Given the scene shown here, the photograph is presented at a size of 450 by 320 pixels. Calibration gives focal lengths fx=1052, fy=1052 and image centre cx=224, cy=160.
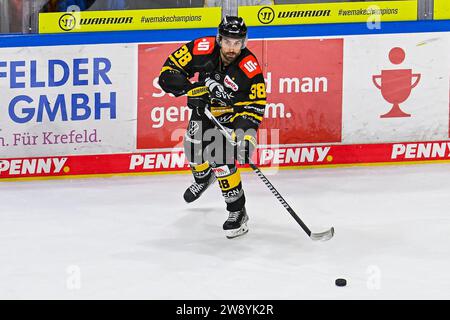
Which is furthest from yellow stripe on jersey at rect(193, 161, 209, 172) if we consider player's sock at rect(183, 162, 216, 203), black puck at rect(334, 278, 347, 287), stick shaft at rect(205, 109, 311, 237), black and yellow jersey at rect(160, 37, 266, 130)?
black puck at rect(334, 278, 347, 287)

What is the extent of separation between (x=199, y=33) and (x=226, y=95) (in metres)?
1.75

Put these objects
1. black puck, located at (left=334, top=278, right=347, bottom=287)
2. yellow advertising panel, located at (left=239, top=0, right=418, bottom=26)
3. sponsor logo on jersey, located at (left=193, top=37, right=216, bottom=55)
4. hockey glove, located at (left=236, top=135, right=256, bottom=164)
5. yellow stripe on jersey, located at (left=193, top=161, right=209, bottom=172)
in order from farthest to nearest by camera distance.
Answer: yellow advertising panel, located at (left=239, top=0, right=418, bottom=26)
yellow stripe on jersey, located at (left=193, top=161, right=209, bottom=172)
sponsor logo on jersey, located at (left=193, top=37, right=216, bottom=55)
hockey glove, located at (left=236, top=135, right=256, bottom=164)
black puck, located at (left=334, top=278, right=347, bottom=287)

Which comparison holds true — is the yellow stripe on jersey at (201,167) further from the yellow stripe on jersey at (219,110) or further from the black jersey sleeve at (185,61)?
the black jersey sleeve at (185,61)

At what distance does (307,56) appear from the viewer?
8.44 meters

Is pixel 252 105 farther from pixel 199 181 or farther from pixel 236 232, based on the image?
pixel 199 181

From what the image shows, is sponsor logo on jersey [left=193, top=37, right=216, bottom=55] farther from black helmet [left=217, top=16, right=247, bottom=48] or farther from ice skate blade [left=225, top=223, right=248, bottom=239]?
ice skate blade [left=225, top=223, right=248, bottom=239]

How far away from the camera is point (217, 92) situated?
667 centimetres

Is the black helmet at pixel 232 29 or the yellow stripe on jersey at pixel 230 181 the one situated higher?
the black helmet at pixel 232 29

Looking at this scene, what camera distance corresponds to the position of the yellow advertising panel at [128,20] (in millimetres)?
8305

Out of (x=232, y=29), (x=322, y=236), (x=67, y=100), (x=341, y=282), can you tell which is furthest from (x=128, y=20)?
(x=341, y=282)

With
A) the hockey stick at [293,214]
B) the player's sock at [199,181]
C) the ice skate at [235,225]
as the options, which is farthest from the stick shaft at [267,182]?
the player's sock at [199,181]

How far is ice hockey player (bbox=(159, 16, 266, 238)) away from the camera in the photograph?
6.41m

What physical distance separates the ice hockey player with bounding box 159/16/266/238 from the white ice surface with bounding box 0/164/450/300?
40cm
